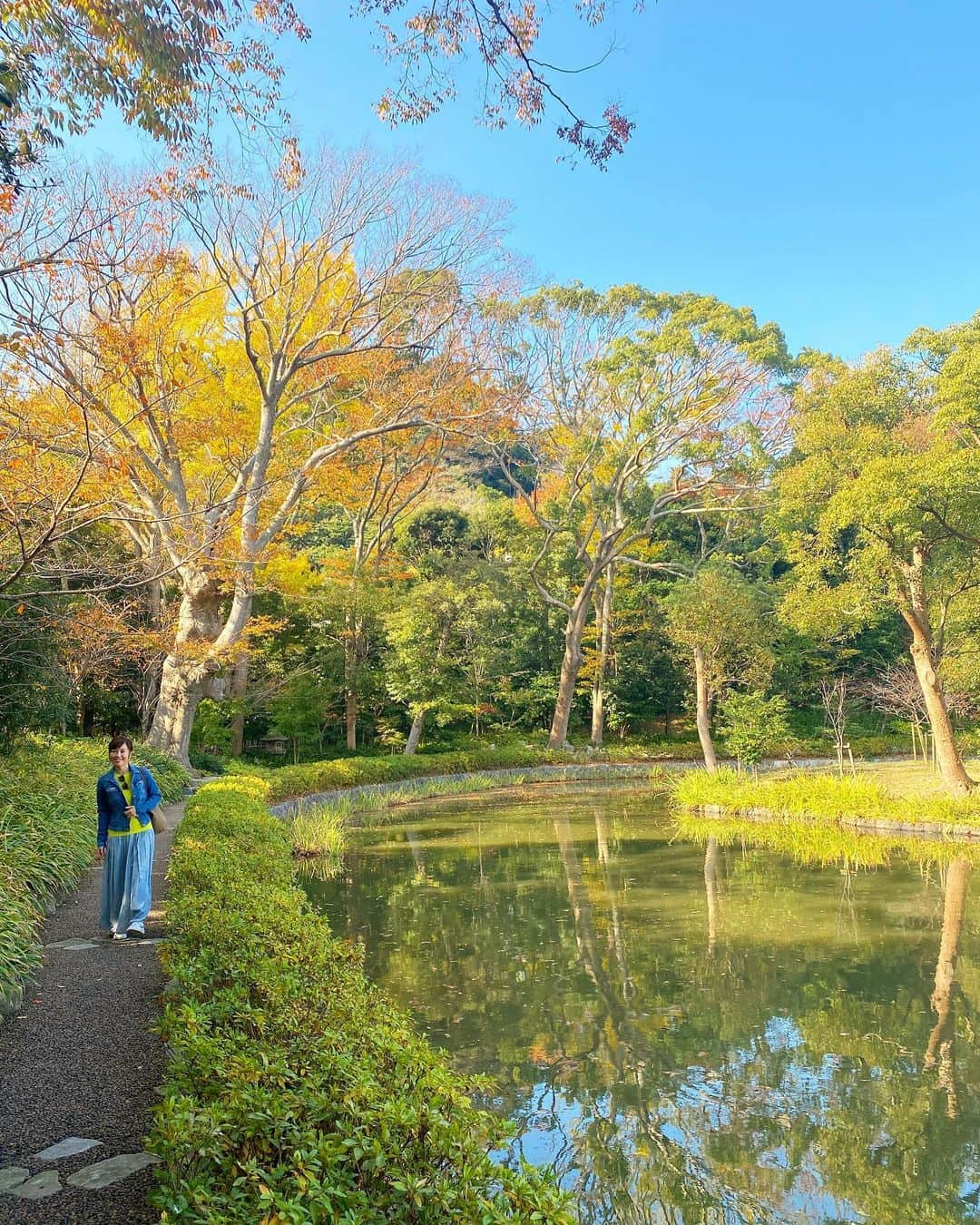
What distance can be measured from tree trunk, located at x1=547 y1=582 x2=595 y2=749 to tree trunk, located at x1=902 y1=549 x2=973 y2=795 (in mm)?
11441

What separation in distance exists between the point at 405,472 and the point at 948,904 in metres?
17.3

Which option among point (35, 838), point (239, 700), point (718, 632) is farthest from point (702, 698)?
point (35, 838)

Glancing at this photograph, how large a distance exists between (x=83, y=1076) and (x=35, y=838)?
377 cm

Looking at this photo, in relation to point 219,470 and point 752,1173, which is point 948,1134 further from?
point 219,470

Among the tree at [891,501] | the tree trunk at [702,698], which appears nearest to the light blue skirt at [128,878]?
the tree at [891,501]

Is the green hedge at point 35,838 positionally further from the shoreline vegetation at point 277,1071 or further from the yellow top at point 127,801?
the yellow top at point 127,801

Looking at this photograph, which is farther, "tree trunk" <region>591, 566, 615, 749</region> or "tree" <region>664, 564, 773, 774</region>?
"tree trunk" <region>591, 566, 615, 749</region>

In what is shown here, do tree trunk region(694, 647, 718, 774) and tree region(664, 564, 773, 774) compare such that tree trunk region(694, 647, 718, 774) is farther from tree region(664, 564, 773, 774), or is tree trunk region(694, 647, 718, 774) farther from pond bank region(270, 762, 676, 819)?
pond bank region(270, 762, 676, 819)

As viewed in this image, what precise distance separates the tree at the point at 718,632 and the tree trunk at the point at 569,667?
5583mm

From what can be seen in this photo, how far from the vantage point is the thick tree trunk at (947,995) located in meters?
3.89

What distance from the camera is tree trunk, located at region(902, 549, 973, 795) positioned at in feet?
39.9

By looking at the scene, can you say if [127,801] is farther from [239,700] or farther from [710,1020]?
[239,700]

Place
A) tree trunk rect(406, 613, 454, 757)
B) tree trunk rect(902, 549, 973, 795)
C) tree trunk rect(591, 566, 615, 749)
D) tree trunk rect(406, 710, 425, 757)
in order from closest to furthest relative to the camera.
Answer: tree trunk rect(902, 549, 973, 795) → tree trunk rect(406, 613, 454, 757) → tree trunk rect(406, 710, 425, 757) → tree trunk rect(591, 566, 615, 749)

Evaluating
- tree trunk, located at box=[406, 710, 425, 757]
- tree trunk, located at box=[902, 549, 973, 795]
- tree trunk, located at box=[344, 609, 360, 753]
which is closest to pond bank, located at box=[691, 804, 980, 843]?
tree trunk, located at box=[902, 549, 973, 795]
